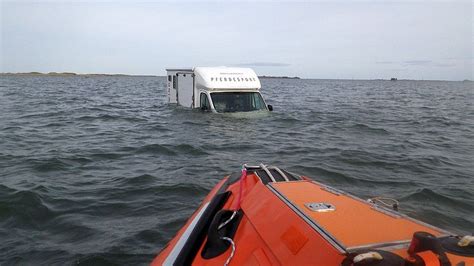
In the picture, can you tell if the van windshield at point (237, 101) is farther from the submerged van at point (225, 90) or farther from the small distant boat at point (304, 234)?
the small distant boat at point (304, 234)

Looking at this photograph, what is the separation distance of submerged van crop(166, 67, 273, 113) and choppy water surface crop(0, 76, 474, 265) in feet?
2.16

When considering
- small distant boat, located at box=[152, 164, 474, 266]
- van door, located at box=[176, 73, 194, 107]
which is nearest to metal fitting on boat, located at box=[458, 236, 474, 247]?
small distant boat, located at box=[152, 164, 474, 266]

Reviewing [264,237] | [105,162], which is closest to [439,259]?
[264,237]

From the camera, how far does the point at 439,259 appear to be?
1835 millimetres

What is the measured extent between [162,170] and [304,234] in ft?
20.8

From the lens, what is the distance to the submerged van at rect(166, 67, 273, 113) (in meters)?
15.7

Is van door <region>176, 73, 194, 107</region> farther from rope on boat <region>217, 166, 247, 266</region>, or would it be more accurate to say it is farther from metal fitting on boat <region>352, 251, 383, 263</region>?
metal fitting on boat <region>352, 251, 383, 263</region>

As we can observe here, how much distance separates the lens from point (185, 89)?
1816cm

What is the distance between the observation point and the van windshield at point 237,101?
619 inches

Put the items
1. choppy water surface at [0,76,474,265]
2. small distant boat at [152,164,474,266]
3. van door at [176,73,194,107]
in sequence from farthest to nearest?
van door at [176,73,194,107] < choppy water surface at [0,76,474,265] < small distant boat at [152,164,474,266]

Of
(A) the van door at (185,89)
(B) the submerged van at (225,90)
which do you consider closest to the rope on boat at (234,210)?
(B) the submerged van at (225,90)

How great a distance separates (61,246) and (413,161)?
8.28 meters

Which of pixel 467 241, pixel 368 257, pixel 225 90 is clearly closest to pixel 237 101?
pixel 225 90

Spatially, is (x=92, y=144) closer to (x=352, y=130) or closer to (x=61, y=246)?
(x=61, y=246)
